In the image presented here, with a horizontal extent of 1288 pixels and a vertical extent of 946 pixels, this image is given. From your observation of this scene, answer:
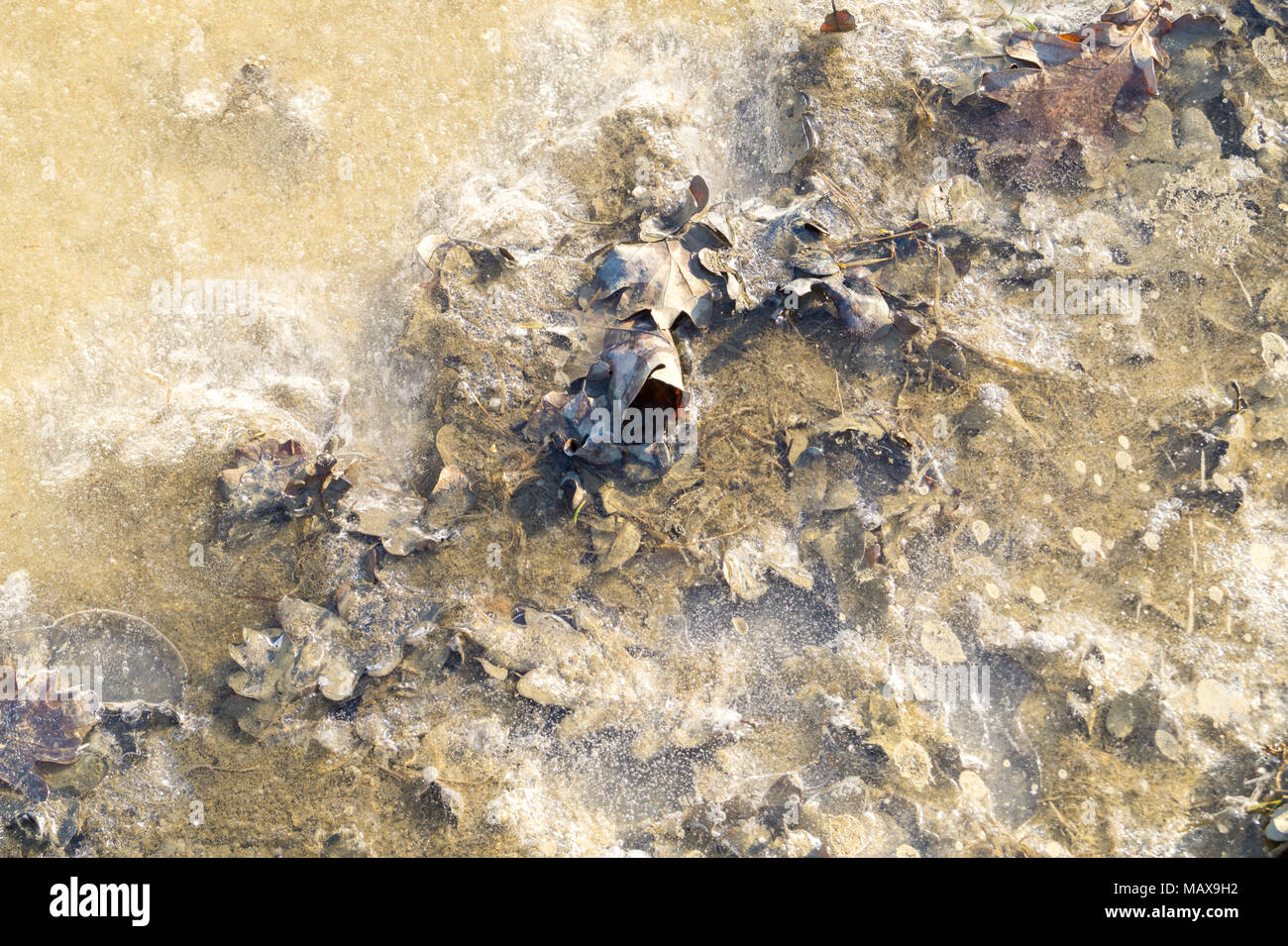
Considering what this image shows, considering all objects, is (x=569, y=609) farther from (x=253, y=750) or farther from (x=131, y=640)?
(x=131, y=640)

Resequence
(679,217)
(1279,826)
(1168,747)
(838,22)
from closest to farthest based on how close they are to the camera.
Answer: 1. (1279,826)
2. (1168,747)
3. (679,217)
4. (838,22)

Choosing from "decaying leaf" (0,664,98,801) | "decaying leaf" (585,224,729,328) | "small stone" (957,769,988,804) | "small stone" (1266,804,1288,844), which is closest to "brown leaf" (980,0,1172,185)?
"decaying leaf" (585,224,729,328)

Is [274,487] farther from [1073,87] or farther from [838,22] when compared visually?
[1073,87]

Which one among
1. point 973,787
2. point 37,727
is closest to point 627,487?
point 973,787

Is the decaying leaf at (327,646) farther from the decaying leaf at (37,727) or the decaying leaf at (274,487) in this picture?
→ the decaying leaf at (37,727)

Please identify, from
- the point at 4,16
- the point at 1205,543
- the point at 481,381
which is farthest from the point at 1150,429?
the point at 4,16

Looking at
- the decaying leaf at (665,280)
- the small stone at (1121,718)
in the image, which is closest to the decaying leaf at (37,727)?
the decaying leaf at (665,280)

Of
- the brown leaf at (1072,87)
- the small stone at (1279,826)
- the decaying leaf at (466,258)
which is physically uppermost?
the brown leaf at (1072,87)
